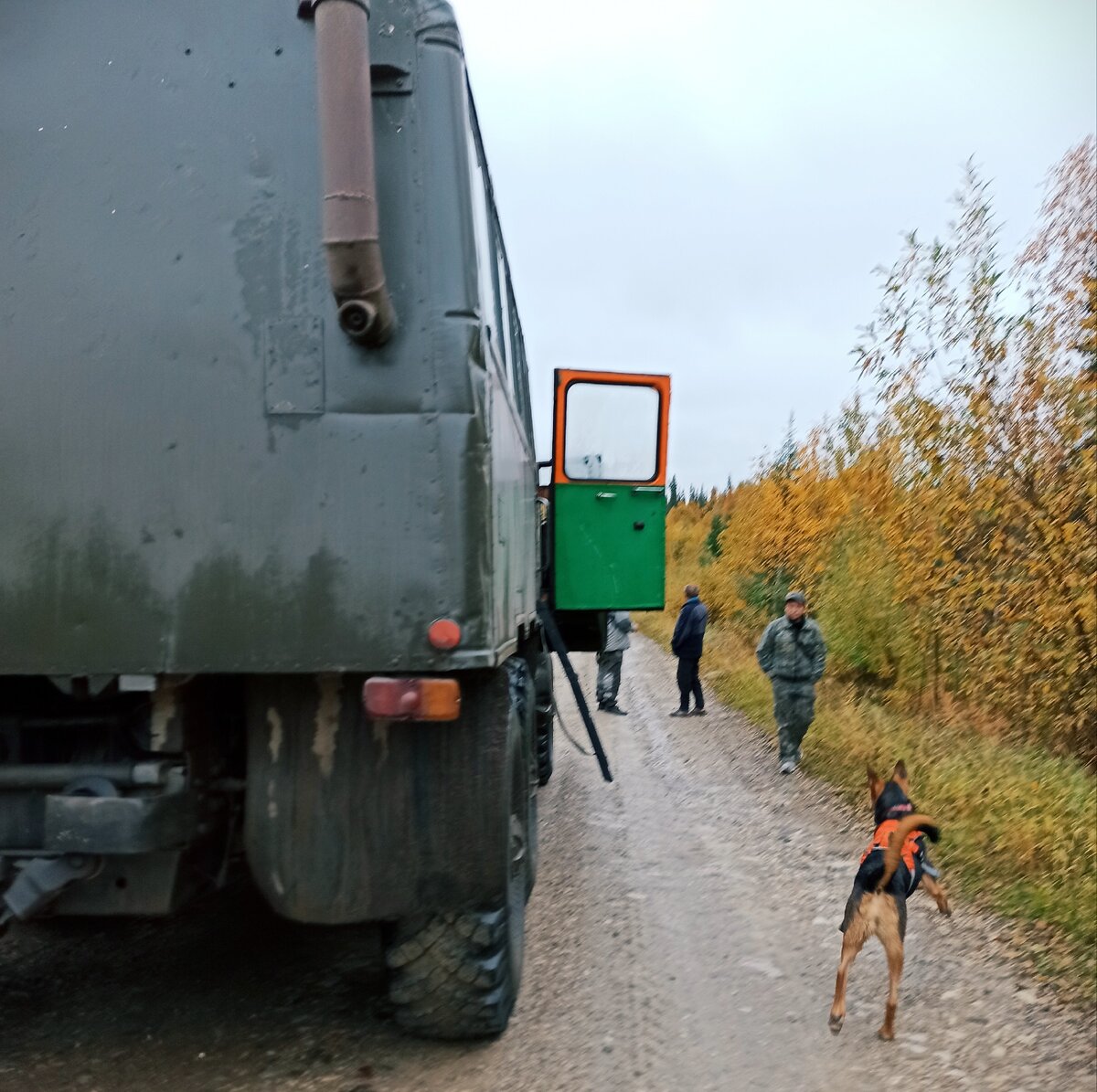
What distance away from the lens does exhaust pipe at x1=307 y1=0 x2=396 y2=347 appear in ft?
9.70

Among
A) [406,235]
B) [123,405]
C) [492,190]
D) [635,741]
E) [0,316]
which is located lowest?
[635,741]

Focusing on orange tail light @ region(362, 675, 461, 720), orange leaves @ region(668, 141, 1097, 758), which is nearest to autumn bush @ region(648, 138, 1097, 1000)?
→ orange leaves @ region(668, 141, 1097, 758)

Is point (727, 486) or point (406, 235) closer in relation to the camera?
point (406, 235)

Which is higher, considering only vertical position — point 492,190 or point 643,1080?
point 492,190

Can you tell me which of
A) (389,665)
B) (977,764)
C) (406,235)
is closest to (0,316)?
(406,235)

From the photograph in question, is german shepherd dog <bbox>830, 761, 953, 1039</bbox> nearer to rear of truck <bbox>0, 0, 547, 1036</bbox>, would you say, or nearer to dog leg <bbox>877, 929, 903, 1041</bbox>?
dog leg <bbox>877, 929, 903, 1041</bbox>

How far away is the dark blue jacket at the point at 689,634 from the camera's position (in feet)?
45.5

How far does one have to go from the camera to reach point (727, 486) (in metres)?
39.6

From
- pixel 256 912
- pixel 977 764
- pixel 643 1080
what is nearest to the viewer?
pixel 643 1080

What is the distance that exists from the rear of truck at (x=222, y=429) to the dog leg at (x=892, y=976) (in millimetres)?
2058

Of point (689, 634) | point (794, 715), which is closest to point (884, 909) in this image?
point (794, 715)

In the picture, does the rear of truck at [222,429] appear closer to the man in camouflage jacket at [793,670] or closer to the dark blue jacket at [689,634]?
the man in camouflage jacket at [793,670]

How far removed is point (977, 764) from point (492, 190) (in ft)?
17.8

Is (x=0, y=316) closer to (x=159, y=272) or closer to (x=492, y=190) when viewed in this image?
(x=159, y=272)
